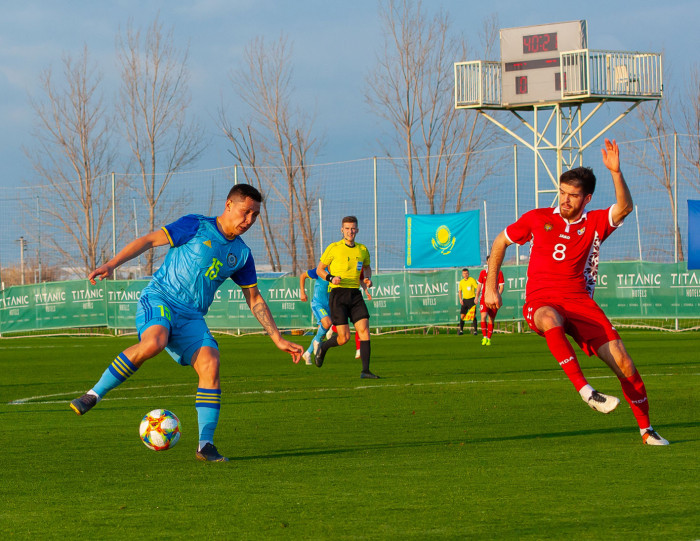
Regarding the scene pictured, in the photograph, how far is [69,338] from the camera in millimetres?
29000

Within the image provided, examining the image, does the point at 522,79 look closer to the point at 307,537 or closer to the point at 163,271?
the point at 163,271

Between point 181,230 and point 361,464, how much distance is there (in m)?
2.02

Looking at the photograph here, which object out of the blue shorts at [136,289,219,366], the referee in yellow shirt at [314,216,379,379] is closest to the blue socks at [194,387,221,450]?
the blue shorts at [136,289,219,366]

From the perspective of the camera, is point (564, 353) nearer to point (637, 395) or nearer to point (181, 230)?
point (637, 395)

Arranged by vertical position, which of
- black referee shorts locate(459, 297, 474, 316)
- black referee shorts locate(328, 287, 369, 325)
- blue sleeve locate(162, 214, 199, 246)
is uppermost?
blue sleeve locate(162, 214, 199, 246)

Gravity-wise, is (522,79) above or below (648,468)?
above

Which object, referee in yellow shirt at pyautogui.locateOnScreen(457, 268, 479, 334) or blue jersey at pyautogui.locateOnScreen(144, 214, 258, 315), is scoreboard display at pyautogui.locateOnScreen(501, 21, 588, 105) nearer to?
referee in yellow shirt at pyautogui.locateOnScreen(457, 268, 479, 334)

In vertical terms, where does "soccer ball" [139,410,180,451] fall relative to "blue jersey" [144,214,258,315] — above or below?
below

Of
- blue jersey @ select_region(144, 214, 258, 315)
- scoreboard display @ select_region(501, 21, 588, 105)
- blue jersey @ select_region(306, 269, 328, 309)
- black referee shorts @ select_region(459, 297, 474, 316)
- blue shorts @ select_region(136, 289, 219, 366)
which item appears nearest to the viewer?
blue shorts @ select_region(136, 289, 219, 366)

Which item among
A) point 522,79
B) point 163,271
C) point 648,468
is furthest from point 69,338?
point 648,468

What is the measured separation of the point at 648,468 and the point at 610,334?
121 centimetres

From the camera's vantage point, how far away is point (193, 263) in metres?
6.70

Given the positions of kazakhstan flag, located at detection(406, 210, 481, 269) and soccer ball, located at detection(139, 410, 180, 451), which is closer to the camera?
soccer ball, located at detection(139, 410, 180, 451)

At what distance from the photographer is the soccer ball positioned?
6.65 metres
